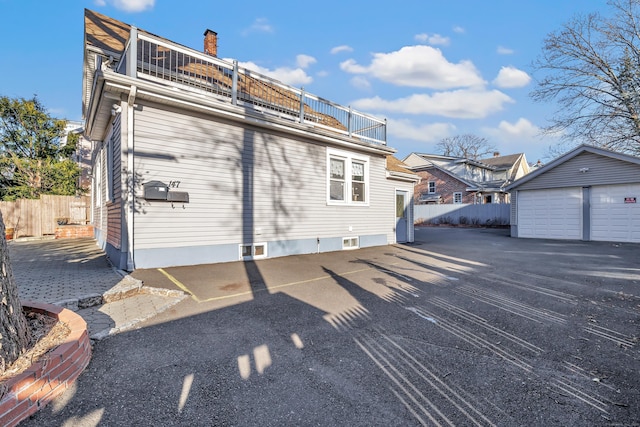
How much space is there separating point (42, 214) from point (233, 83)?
11.4 metres

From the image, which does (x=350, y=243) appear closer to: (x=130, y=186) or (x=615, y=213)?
(x=130, y=186)

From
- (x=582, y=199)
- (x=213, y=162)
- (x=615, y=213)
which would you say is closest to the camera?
(x=213, y=162)

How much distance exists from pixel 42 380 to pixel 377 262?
6.74m

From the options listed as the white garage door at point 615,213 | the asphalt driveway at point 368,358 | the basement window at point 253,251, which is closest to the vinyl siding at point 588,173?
the white garage door at point 615,213

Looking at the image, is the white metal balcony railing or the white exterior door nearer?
the white metal balcony railing

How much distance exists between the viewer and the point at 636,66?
15.9 m

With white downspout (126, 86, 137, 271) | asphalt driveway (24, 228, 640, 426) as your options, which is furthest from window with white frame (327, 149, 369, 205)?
white downspout (126, 86, 137, 271)

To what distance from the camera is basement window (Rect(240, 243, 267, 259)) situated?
24.1ft

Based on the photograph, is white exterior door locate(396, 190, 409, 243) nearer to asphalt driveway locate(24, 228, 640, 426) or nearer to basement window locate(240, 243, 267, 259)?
basement window locate(240, 243, 267, 259)

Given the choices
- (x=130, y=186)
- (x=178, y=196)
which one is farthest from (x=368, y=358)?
(x=130, y=186)

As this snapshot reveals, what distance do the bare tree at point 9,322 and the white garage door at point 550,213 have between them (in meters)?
17.8

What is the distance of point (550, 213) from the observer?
14.4m

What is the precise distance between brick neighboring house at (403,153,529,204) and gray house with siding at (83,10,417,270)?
20.5 meters

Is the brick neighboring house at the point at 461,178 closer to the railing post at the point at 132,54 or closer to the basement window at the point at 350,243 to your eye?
the basement window at the point at 350,243
